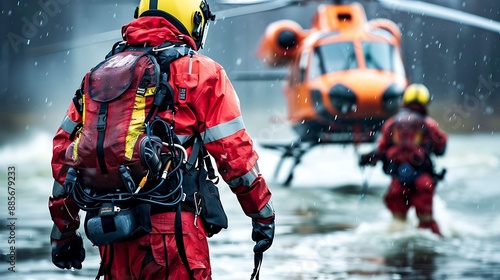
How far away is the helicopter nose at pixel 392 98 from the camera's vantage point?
47.8 feet

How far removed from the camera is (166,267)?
3.56 m

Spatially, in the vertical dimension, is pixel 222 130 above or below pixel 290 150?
above

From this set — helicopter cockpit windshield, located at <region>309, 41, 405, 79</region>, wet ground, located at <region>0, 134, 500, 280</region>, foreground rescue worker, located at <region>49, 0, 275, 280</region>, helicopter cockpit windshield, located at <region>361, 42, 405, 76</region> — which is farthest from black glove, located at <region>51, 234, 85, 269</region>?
helicopter cockpit windshield, located at <region>361, 42, 405, 76</region>

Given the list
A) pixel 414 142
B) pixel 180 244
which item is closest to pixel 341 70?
pixel 414 142

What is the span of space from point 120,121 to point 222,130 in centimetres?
37

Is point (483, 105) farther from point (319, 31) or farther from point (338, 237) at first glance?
point (338, 237)

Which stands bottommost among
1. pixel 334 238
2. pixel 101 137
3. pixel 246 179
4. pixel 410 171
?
pixel 334 238

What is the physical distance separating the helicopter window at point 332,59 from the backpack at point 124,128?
11.5 metres

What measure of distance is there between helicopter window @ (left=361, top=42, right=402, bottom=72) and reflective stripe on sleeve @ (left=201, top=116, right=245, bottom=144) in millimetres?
11559

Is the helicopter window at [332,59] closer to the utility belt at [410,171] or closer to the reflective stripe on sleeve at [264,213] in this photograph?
the utility belt at [410,171]

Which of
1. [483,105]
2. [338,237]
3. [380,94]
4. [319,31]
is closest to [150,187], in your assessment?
[338,237]

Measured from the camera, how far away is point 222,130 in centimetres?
362

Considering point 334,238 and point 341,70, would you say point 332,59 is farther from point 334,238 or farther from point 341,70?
point 334,238

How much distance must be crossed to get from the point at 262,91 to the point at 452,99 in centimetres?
1010
